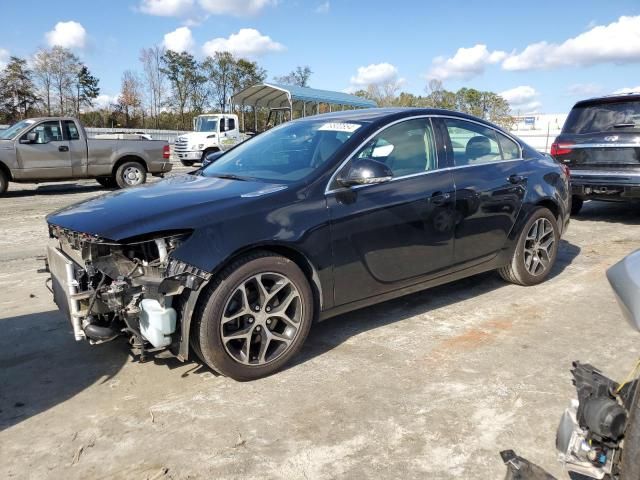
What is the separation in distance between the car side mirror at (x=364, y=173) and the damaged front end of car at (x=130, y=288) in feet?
3.78

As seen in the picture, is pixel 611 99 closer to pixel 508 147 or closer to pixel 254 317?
pixel 508 147

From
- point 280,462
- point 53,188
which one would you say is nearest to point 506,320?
point 280,462

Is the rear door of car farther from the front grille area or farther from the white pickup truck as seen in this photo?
the front grille area

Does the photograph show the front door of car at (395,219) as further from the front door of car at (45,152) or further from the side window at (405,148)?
the front door of car at (45,152)

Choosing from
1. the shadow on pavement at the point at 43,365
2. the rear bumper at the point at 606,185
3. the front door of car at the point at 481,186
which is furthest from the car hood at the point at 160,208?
the rear bumper at the point at 606,185

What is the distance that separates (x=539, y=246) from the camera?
5.06 metres

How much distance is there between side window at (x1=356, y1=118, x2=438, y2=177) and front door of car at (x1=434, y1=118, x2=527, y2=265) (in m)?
0.19

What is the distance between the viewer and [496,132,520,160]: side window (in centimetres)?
485

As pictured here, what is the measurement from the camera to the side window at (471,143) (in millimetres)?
4379

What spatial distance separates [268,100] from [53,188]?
14565 mm

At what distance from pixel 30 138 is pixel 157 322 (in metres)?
12.0

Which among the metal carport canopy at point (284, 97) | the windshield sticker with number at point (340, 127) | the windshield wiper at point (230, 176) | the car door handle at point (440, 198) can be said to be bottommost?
the car door handle at point (440, 198)

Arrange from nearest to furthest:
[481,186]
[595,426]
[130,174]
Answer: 1. [595,426]
2. [481,186]
3. [130,174]

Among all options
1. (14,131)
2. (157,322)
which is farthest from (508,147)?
(14,131)
